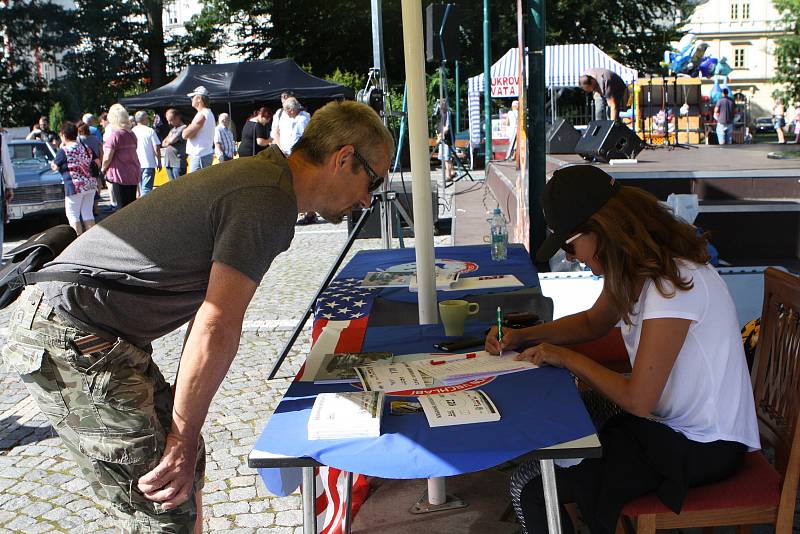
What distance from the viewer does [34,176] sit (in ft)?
36.0

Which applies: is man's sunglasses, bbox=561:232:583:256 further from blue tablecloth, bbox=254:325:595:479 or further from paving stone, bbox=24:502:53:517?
paving stone, bbox=24:502:53:517

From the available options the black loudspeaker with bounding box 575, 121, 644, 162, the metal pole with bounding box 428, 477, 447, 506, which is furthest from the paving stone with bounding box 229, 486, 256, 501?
the black loudspeaker with bounding box 575, 121, 644, 162

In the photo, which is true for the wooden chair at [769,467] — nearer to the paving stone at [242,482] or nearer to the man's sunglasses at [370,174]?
the man's sunglasses at [370,174]

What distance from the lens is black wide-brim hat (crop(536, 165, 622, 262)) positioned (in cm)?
194

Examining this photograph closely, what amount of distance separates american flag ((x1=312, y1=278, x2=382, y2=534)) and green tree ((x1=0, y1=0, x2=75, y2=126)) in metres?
31.4

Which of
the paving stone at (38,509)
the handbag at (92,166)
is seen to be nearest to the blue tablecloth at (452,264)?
the paving stone at (38,509)

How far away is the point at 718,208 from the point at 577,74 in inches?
587

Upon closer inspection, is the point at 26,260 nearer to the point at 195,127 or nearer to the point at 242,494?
the point at 242,494

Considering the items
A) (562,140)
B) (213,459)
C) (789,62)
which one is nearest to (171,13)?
(789,62)

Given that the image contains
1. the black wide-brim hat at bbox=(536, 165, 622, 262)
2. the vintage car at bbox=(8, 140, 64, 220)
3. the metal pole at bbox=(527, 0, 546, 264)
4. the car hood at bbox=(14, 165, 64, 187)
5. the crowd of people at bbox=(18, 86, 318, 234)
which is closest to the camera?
the black wide-brim hat at bbox=(536, 165, 622, 262)

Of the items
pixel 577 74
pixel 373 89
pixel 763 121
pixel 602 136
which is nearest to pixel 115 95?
pixel 577 74

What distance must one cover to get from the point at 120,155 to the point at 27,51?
81.4 feet

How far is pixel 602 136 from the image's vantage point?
31.9 feet

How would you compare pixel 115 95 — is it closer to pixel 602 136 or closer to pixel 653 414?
pixel 602 136
